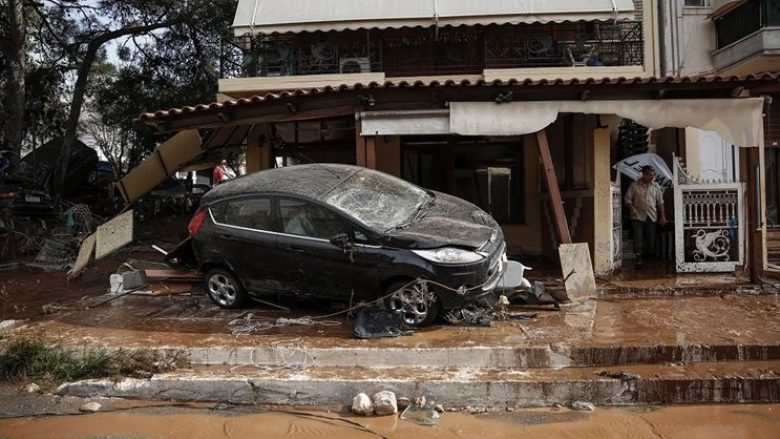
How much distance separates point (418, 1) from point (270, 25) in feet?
9.56

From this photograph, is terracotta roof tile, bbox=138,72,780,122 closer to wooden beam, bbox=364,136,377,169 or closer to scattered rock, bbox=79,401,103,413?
wooden beam, bbox=364,136,377,169

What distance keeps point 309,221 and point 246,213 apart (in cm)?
97

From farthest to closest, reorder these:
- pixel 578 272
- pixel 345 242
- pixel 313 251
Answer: pixel 578 272 → pixel 313 251 → pixel 345 242

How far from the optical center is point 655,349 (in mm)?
5590

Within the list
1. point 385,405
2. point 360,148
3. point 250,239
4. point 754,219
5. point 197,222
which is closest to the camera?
point 385,405

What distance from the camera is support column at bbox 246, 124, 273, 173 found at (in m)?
11.7

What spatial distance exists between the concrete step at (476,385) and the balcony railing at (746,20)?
28.3ft

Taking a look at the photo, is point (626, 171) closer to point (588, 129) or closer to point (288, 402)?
point (588, 129)

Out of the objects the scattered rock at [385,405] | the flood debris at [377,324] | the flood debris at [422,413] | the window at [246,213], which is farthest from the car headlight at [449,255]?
the window at [246,213]

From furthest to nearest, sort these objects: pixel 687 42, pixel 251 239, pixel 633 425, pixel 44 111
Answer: pixel 44 111 → pixel 687 42 → pixel 251 239 → pixel 633 425

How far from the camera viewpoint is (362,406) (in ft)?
16.2

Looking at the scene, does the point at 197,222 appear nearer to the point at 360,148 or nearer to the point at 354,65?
the point at 360,148

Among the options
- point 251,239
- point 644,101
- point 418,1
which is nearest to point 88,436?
point 251,239

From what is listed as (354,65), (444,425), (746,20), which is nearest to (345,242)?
(444,425)
